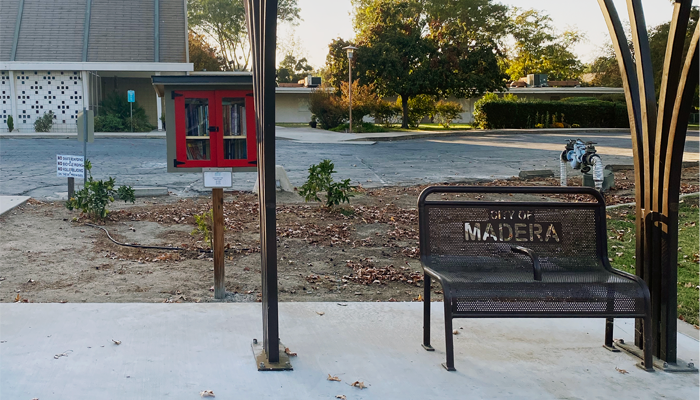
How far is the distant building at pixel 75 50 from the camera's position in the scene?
35062 millimetres

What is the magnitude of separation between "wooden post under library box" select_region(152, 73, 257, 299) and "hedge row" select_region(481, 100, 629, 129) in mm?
36720

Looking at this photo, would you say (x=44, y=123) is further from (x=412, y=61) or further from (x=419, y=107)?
(x=419, y=107)

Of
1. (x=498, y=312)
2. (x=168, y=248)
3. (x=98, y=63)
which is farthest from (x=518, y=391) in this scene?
(x=98, y=63)

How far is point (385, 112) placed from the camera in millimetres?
39594

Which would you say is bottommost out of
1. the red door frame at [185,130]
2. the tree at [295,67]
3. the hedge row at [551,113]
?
the red door frame at [185,130]

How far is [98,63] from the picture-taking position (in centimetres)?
3503

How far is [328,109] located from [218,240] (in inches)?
1330

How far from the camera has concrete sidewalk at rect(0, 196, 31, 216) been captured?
9.83 metres

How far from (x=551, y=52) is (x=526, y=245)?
2668 inches

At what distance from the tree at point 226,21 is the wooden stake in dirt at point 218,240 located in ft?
216

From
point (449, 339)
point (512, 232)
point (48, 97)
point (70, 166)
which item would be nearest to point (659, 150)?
point (512, 232)

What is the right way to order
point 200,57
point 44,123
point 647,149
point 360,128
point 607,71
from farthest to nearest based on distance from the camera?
point 607,71 < point 200,57 < point 360,128 < point 44,123 < point 647,149

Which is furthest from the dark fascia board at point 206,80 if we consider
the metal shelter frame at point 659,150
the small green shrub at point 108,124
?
the small green shrub at point 108,124

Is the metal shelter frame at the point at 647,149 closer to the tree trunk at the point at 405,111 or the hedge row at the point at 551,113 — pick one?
the tree trunk at the point at 405,111
